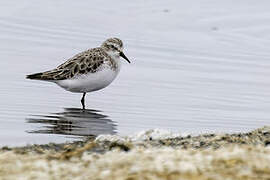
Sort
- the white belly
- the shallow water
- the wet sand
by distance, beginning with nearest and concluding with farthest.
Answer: the wet sand → the shallow water → the white belly

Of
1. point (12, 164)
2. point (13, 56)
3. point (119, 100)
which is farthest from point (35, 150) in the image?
point (13, 56)

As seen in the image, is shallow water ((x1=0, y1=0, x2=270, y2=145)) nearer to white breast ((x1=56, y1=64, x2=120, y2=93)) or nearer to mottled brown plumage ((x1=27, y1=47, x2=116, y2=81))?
white breast ((x1=56, y1=64, x2=120, y2=93))

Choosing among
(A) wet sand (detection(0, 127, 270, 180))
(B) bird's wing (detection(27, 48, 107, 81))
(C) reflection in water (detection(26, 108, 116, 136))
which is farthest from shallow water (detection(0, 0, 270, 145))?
(A) wet sand (detection(0, 127, 270, 180))

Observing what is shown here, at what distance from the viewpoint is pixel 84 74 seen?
1338 centimetres

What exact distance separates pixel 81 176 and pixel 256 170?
1.30 meters

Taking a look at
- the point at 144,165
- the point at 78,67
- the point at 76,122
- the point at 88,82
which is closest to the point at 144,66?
the point at 78,67

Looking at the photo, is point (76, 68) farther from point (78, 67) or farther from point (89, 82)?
point (89, 82)

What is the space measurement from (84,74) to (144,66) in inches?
104

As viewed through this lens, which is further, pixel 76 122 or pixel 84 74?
pixel 84 74

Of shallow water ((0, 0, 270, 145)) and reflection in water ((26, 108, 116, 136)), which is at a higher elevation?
shallow water ((0, 0, 270, 145))

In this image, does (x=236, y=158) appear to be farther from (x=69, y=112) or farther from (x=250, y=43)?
(x=250, y=43)

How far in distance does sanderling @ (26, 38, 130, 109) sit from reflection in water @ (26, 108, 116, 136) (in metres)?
0.65

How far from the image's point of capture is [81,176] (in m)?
5.55

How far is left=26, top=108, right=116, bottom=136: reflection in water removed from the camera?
1087 centimetres
